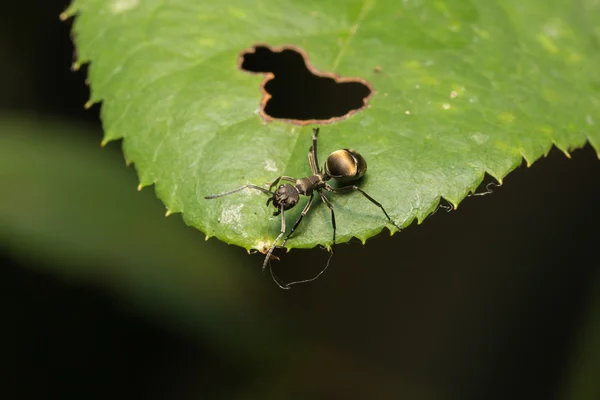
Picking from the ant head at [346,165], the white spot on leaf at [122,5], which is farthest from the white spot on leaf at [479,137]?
the white spot on leaf at [122,5]

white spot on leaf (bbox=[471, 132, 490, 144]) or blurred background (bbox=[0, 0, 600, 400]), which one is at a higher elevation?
white spot on leaf (bbox=[471, 132, 490, 144])

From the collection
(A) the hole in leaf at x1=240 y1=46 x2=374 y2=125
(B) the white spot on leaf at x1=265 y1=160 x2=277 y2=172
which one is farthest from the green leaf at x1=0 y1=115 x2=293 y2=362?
(B) the white spot on leaf at x1=265 y1=160 x2=277 y2=172

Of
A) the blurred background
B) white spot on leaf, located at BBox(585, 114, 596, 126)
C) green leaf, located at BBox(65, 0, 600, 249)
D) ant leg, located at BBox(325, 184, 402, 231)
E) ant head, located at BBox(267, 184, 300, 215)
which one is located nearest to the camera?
ant leg, located at BBox(325, 184, 402, 231)

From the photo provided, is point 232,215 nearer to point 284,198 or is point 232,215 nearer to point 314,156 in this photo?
point 284,198

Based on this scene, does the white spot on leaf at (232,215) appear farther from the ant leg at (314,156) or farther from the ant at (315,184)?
the ant leg at (314,156)

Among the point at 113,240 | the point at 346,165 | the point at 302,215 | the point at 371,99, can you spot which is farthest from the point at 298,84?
the point at 113,240

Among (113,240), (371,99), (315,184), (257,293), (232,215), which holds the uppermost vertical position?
(371,99)

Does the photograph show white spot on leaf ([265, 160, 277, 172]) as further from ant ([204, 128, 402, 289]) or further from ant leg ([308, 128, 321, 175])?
ant leg ([308, 128, 321, 175])

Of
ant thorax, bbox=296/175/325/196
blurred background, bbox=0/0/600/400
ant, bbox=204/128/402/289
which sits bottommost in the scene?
blurred background, bbox=0/0/600/400
